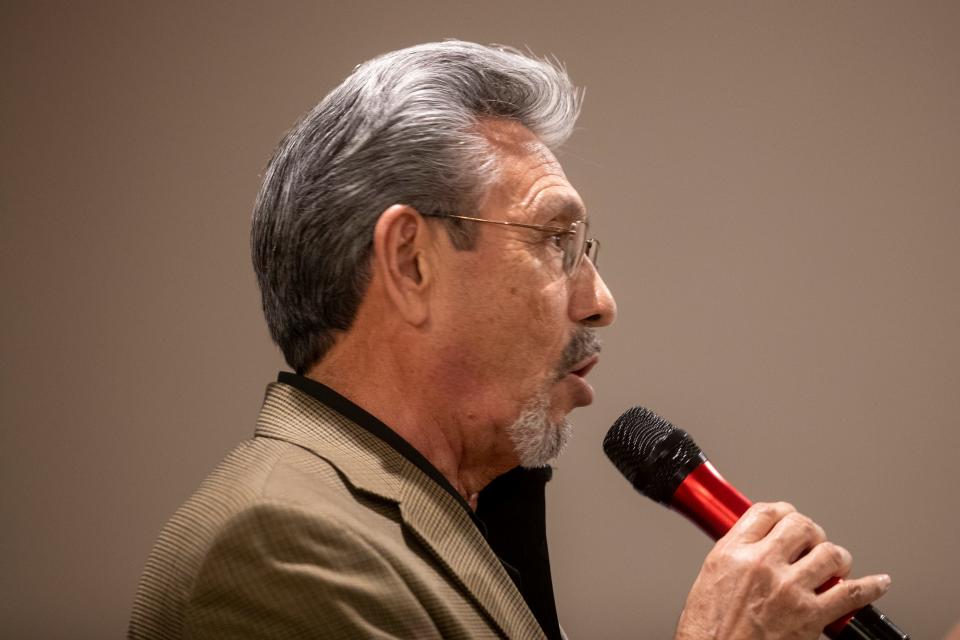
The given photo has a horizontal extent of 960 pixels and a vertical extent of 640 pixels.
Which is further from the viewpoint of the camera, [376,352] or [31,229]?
[31,229]

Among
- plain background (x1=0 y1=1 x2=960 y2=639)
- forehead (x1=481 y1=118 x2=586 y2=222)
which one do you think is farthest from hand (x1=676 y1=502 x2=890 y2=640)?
plain background (x1=0 y1=1 x2=960 y2=639)

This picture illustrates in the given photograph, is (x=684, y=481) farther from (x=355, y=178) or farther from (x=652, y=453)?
(x=355, y=178)

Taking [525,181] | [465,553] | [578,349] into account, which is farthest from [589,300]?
[465,553]

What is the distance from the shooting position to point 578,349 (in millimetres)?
1315

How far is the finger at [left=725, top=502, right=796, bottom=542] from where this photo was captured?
1127mm

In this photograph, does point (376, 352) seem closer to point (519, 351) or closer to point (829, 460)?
point (519, 351)

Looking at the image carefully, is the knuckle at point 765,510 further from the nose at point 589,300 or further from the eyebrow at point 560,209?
the eyebrow at point 560,209

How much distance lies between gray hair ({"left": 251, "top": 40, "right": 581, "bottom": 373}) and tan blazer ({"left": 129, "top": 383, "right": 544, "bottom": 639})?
15 cm

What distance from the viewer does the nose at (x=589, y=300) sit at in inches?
52.2

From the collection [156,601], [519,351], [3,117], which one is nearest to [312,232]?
[519,351]

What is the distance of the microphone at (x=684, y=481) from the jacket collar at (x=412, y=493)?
229 mm

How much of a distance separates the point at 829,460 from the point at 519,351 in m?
1.57

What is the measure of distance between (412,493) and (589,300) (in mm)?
375

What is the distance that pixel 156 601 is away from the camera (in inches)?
39.3
